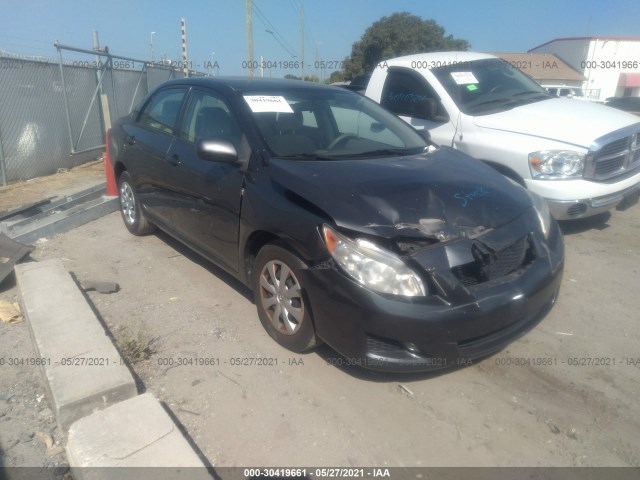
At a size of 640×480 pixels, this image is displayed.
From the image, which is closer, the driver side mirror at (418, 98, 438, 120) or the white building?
the driver side mirror at (418, 98, 438, 120)

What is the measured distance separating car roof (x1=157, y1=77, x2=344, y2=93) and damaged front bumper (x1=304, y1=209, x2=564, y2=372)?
1885mm

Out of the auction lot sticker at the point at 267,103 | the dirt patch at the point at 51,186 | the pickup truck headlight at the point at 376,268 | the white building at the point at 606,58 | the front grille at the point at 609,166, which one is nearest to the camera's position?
the pickup truck headlight at the point at 376,268

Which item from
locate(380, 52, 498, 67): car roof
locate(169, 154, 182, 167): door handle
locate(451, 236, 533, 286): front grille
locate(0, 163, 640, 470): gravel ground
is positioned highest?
locate(380, 52, 498, 67): car roof

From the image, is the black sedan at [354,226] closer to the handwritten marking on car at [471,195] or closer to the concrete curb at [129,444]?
the handwritten marking on car at [471,195]

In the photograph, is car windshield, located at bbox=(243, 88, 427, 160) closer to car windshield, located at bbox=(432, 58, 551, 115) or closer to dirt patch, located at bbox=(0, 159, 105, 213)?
car windshield, located at bbox=(432, 58, 551, 115)

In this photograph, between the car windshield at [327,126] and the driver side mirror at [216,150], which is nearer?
the driver side mirror at [216,150]

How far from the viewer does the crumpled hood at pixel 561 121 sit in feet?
15.7

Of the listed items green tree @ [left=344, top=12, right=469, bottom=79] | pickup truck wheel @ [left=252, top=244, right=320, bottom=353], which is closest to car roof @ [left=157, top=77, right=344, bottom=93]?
pickup truck wheel @ [left=252, top=244, right=320, bottom=353]

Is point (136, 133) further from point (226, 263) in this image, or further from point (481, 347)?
point (481, 347)

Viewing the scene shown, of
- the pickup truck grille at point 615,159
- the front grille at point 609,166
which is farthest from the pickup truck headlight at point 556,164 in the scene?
the front grille at point 609,166

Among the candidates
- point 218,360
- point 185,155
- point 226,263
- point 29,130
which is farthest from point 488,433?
point 29,130

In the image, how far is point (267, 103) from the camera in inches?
149

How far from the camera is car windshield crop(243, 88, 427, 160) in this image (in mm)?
3586

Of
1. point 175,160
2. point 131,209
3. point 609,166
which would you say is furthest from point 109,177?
point 609,166
